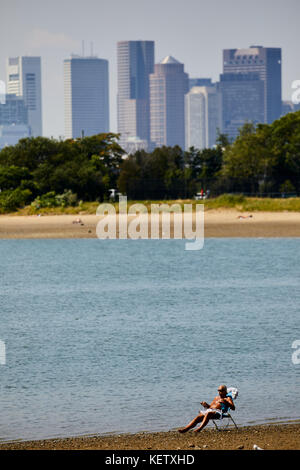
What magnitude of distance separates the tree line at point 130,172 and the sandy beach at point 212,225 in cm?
499

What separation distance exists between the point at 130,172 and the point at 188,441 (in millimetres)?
60153

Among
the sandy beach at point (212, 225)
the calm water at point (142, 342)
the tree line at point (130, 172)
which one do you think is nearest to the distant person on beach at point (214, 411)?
the calm water at point (142, 342)

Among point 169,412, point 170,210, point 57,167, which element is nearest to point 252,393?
point 169,412

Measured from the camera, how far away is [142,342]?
2177cm

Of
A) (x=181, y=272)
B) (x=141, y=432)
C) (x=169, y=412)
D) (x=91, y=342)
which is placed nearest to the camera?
(x=141, y=432)

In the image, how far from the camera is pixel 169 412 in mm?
15055

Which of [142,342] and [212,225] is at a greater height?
[212,225]

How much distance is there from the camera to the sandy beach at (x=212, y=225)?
1869 inches

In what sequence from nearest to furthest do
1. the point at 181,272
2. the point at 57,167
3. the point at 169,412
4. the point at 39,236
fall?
1. the point at 169,412
2. the point at 181,272
3. the point at 39,236
4. the point at 57,167

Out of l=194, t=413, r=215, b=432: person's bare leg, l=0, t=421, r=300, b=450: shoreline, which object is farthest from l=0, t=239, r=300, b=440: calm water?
l=194, t=413, r=215, b=432: person's bare leg

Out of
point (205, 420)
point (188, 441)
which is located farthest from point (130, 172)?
point (188, 441)

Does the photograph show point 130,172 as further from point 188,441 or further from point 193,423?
point 188,441
